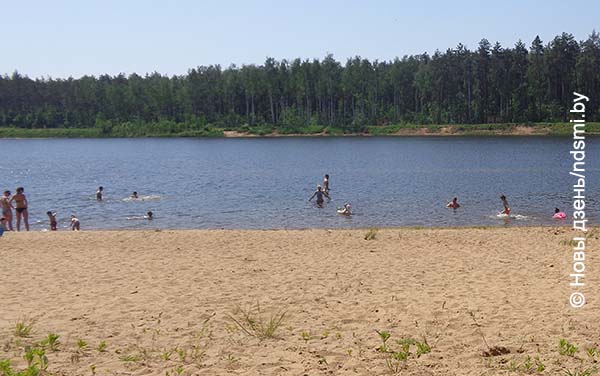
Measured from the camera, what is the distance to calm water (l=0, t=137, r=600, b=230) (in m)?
29.8

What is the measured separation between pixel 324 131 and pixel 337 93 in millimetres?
12379

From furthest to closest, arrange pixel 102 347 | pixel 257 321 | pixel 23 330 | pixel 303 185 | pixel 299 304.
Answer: pixel 303 185
pixel 299 304
pixel 257 321
pixel 23 330
pixel 102 347

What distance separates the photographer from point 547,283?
42.3 ft

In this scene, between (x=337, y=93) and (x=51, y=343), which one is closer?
(x=51, y=343)

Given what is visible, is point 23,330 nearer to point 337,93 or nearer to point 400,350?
point 400,350

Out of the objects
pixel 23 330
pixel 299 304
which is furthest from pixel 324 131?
pixel 23 330

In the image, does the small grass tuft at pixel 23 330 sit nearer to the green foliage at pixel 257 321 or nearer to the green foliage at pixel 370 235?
the green foliage at pixel 257 321

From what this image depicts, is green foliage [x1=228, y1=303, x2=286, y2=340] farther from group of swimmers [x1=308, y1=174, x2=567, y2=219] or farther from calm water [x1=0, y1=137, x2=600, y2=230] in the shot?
group of swimmers [x1=308, y1=174, x2=567, y2=219]

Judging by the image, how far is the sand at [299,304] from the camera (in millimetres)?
8414

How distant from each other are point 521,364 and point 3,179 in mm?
54089

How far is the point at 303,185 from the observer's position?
1764 inches

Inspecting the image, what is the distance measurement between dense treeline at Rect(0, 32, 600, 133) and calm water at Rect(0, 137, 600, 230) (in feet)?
101

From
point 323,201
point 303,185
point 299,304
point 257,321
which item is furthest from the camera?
point 303,185

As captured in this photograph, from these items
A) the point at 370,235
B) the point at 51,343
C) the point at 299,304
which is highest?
the point at 51,343
